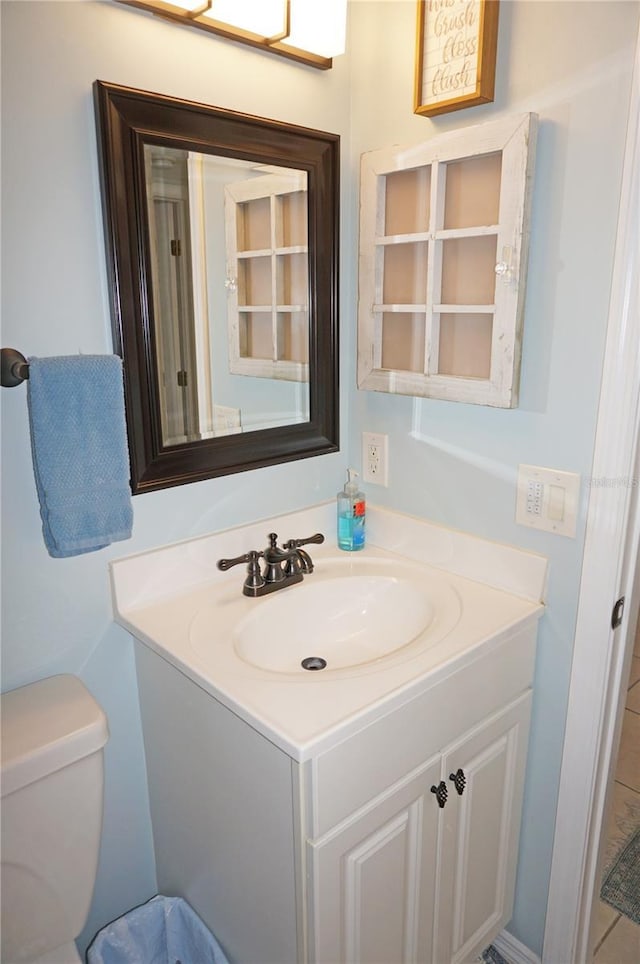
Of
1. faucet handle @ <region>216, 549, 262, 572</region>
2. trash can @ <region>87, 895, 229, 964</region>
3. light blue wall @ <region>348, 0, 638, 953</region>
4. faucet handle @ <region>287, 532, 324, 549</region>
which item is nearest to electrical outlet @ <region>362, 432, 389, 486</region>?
light blue wall @ <region>348, 0, 638, 953</region>

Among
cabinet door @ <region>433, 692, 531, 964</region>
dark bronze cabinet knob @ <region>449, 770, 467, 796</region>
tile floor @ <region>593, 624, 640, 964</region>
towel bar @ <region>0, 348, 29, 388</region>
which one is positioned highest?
towel bar @ <region>0, 348, 29, 388</region>

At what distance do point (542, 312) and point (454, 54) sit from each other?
52 centimetres

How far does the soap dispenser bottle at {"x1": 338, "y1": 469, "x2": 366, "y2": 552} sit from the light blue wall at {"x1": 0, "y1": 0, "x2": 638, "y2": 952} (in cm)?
12

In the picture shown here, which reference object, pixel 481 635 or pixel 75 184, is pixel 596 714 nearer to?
pixel 481 635

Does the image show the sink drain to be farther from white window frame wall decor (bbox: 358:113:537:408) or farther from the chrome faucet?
white window frame wall decor (bbox: 358:113:537:408)

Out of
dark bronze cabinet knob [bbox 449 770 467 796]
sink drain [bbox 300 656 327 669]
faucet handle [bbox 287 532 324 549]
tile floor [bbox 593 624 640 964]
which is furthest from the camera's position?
tile floor [bbox 593 624 640 964]

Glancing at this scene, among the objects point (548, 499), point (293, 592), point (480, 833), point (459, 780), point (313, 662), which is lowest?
point (480, 833)

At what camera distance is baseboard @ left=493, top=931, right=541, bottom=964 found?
4.99 feet

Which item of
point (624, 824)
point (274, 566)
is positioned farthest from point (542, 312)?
point (624, 824)

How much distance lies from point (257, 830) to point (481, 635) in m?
0.52

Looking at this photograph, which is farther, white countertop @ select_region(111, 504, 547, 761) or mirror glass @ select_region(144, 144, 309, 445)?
mirror glass @ select_region(144, 144, 309, 445)

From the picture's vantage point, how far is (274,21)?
1.25 meters

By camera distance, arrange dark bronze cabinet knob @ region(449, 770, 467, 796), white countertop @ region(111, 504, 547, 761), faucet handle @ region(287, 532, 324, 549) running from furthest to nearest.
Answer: faucet handle @ region(287, 532, 324, 549)
dark bronze cabinet knob @ region(449, 770, 467, 796)
white countertop @ region(111, 504, 547, 761)

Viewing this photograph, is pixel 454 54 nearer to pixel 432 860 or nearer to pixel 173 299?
pixel 173 299
